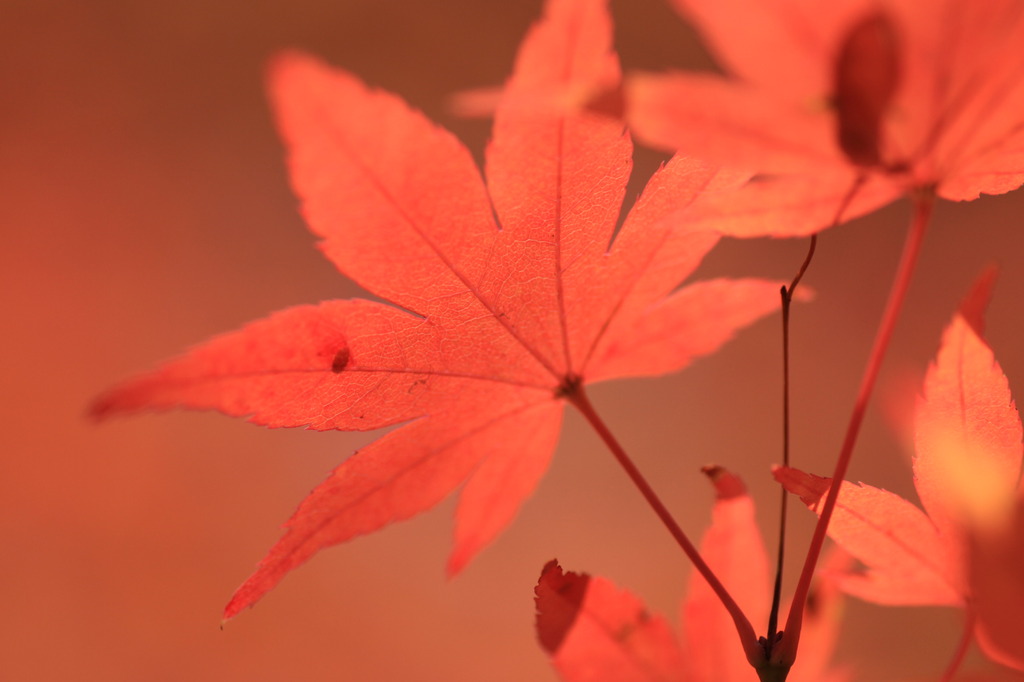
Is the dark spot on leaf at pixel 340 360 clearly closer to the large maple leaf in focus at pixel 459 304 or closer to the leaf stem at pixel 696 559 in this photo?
the large maple leaf in focus at pixel 459 304

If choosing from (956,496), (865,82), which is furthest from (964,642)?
(865,82)

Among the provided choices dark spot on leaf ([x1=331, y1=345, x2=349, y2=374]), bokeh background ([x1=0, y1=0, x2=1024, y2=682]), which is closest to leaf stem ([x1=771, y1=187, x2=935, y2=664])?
dark spot on leaf ([x1=331, y1=345, x2=349, y2=374])

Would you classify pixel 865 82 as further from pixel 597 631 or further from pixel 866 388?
pixel 597 631

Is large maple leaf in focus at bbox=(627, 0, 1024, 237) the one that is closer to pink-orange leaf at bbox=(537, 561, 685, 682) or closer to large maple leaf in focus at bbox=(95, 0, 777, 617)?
large maple leaf in focus at bbox=(95, 0, 777, 617)

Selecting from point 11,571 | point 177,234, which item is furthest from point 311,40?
point 11,571

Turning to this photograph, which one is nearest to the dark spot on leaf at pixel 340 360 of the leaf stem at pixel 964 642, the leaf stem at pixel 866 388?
the leaf stem at pixel 866 388
